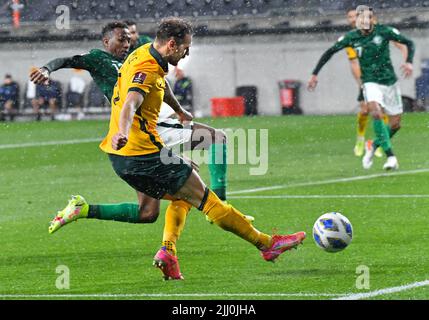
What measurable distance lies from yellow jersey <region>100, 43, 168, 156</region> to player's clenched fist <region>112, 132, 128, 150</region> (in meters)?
0.51

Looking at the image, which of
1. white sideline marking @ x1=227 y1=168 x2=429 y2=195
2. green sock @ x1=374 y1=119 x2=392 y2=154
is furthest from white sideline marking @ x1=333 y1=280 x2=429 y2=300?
green sock @ x1=374 y1=119 x2=392 y2=154

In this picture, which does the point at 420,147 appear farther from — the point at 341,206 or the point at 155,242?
the point at 155,242

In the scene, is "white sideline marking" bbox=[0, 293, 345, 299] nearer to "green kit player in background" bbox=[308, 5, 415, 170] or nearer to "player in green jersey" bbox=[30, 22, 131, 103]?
"player in green jersey" bbox=[30, 22, 131, 103]

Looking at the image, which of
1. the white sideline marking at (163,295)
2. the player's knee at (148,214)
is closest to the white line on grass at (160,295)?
the white sideline marking at (163,295)

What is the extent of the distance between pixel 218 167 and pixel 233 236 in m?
0.97

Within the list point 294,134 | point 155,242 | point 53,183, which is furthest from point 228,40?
point 155,242

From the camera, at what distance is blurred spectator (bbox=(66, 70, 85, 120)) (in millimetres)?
35438

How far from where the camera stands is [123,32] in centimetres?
1054

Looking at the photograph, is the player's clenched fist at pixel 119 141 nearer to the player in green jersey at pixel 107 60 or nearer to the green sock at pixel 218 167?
the player in green jersey at pixel 107 60

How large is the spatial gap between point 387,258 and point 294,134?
16.1m

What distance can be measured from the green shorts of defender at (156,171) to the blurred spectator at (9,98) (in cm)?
2611

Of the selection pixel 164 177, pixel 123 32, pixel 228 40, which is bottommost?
pixel 164 177

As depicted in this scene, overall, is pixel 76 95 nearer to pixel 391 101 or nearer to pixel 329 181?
pixel 391 101
